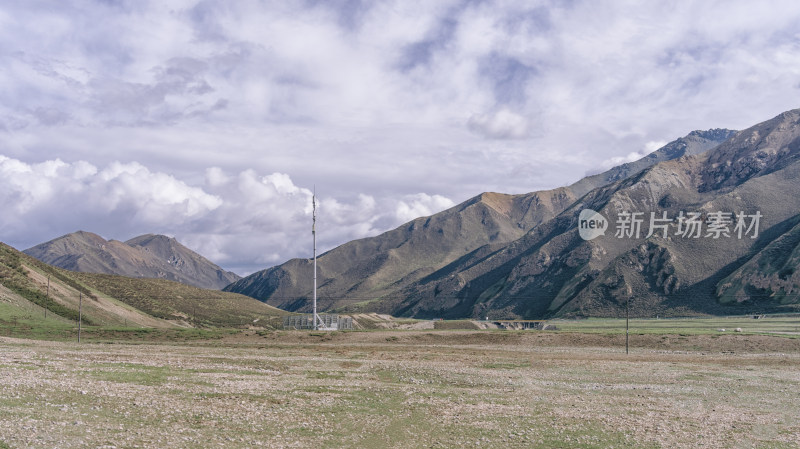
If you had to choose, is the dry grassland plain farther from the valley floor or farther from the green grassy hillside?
the green grassy hillside

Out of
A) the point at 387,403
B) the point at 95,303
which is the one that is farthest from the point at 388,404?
the point at 95,303

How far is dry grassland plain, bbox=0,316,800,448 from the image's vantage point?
72.5 ft

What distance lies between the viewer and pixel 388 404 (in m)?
31.3

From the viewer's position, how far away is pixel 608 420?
2891 cm

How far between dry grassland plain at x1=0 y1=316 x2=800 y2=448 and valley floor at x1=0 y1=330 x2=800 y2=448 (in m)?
0.09

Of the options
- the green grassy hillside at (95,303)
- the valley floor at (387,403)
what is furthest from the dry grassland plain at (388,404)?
the green grassy hillside at (95,303)

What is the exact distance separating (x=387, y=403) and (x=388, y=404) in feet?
0.95

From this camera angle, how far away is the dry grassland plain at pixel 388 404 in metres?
22.1

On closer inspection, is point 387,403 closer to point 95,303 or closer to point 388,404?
point 388,404

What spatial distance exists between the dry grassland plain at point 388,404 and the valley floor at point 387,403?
0.09 metres

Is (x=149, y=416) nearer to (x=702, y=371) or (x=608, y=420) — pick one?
(x=608, y=420)

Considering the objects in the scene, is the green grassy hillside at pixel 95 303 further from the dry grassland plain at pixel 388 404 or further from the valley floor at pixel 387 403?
the dry grassland plain at pixel 388 404

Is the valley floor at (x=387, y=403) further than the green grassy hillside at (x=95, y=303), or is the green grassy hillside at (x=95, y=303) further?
the green grassy hillside at (x=95, y=303)

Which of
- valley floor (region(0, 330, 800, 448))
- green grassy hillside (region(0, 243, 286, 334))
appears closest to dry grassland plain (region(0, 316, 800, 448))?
valley floor (region(0, 330, 800, 448))
